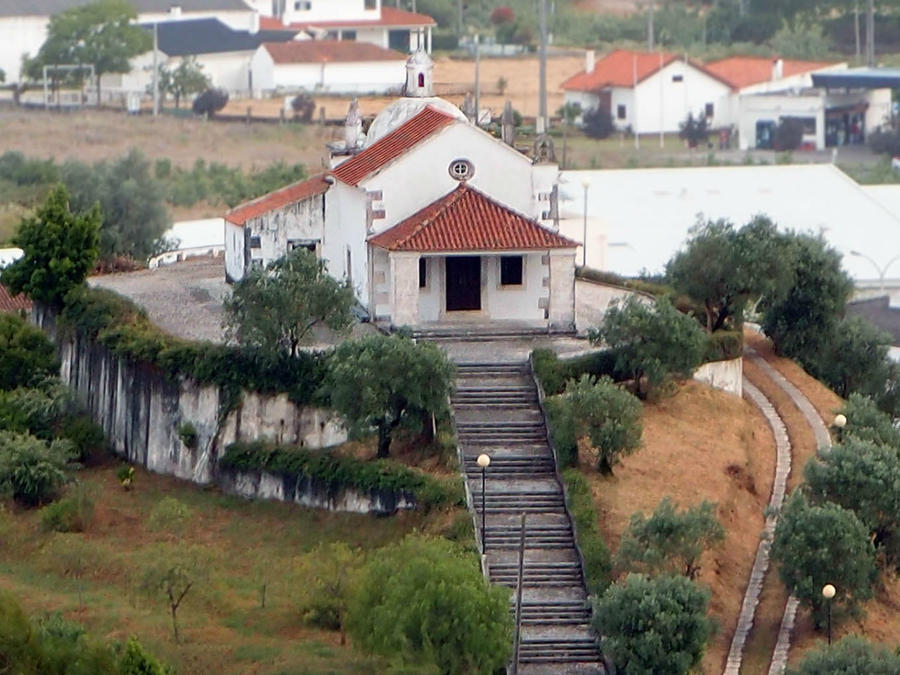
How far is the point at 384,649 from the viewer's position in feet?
152

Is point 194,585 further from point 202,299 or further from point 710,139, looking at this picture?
point 710,139

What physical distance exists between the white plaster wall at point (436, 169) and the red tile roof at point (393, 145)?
0.23 meters

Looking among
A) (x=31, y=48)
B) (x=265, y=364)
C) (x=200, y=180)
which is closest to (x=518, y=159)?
(x=265, y=364)

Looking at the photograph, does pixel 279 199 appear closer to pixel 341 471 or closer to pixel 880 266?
pixel 341 471

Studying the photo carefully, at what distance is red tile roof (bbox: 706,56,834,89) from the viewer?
125 meters

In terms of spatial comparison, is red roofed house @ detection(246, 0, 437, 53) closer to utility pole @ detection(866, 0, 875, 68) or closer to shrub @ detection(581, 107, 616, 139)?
shrub @ detection(581, 107, 616, 139)

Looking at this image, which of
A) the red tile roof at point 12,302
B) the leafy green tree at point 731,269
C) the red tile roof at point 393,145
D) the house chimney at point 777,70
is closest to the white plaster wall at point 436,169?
the red tile roof at point 393,145

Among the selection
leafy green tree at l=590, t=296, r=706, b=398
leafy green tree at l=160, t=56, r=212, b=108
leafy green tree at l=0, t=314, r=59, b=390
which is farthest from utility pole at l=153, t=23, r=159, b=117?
leafy green tree at l=590, t=296, r=706, b=398

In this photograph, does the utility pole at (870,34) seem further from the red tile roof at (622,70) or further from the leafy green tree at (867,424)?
the leafy green tree at (867,424)

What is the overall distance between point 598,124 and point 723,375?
62.8 m

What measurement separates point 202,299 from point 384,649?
2038 centimetres

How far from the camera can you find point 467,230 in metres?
59.1

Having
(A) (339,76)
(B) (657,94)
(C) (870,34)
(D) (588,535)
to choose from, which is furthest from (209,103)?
(D) (588,535)

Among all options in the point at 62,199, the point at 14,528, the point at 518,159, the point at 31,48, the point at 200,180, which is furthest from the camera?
the point at 31,48
